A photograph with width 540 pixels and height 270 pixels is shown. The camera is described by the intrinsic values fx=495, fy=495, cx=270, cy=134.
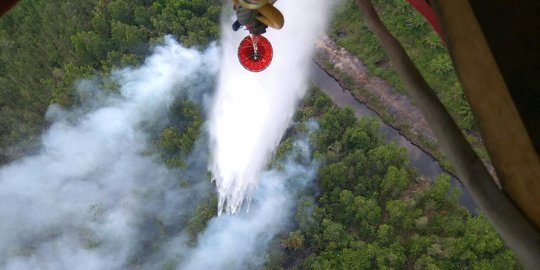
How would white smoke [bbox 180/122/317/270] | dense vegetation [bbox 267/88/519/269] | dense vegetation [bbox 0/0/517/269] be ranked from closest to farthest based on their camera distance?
dense vegetation [bbox 267/88/519/269] → dense vegetation [bbox 0/0/517/269] → white smoke [bbox 180/122/317/270]

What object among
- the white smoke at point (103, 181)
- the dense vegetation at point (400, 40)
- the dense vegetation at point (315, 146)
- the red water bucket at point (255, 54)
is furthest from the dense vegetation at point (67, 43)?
the red water bucket at point (255, 54)

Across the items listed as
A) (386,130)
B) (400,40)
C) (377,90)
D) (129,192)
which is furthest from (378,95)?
(129,192)

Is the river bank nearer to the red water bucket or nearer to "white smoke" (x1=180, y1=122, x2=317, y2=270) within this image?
"white smoke" (x1=180, y1=122, x2=317, y2=270)

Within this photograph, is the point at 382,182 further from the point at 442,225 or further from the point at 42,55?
the point at 42,55

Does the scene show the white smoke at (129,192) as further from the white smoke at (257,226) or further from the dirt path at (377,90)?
the dirt path at (377,90)

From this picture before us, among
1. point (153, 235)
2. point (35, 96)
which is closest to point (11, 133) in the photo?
point (35, 96)

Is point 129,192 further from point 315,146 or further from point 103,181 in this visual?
point 315,146

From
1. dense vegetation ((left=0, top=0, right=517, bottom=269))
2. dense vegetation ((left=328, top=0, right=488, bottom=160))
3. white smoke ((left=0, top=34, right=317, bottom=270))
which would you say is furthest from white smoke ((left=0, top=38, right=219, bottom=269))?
dense vegetation ((left=328, top=0, right=488, bottom=160))

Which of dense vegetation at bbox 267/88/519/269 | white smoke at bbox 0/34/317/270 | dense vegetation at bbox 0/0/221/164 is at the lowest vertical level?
dense vegetation at bbox 267/88/519/269
